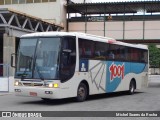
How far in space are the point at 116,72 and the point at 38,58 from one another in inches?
241

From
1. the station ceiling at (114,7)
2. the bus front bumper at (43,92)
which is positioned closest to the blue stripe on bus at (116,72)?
the bus front bumper at (43,92)

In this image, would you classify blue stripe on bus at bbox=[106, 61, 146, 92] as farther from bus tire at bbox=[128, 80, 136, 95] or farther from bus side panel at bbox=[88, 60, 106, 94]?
bus tire at bbox=[128, 80, 136, 95]

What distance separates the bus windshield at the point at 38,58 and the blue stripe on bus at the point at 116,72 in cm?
472

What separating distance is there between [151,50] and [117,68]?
1663 inches

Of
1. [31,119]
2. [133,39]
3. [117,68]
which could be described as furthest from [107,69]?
[133,39]

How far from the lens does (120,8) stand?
5225 centimetres

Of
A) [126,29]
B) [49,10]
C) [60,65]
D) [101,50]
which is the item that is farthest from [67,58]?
[126,29]

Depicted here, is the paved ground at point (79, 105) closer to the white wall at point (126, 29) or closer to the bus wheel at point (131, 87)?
the bus wheel at point (131, 87)

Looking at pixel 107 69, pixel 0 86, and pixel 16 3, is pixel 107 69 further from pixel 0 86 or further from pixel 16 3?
pixel 16 3

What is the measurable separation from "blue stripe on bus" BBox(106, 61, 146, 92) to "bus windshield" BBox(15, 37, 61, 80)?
472 cm

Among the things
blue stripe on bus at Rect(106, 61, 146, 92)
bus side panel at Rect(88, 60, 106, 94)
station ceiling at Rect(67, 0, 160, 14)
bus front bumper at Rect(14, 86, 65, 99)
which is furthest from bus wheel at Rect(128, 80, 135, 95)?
station ceiling at Rect(67, 0, 160, 14)

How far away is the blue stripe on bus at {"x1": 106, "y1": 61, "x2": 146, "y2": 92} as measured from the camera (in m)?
20.9

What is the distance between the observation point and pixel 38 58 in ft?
55.1

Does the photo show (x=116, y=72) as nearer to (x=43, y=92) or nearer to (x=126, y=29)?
(x=43, y=92)
